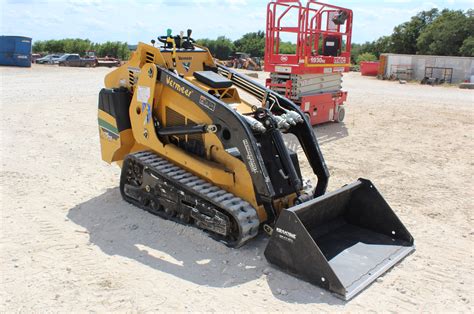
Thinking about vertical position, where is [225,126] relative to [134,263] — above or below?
above

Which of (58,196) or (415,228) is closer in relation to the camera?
(415,228)

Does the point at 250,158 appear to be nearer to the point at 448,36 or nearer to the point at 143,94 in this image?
the point at 143,94

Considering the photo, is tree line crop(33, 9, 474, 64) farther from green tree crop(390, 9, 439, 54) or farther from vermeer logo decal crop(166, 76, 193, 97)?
vermeer logo decal crop(166, 76, 193, 97)

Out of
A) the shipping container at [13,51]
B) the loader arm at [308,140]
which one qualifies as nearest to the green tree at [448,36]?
the shipping container at [13,51]

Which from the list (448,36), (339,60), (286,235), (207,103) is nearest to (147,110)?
(207,103)

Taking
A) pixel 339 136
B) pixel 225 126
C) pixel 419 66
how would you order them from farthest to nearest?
1. pixel 419 66
2. pixel 339 136
3. pixel 225 126

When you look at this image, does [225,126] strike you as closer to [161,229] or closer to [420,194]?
[161,229]

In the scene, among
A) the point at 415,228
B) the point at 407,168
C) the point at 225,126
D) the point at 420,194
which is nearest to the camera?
the point at 225,126

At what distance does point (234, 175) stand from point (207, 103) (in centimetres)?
84

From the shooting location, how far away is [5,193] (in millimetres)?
6434

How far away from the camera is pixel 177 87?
556cm

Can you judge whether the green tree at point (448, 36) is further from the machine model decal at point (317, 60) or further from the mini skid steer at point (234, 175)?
the mini skid steer at point (234, 175)

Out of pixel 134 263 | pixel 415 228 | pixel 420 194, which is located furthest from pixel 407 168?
pixel 134 263

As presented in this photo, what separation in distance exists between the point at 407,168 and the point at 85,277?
613 cm
